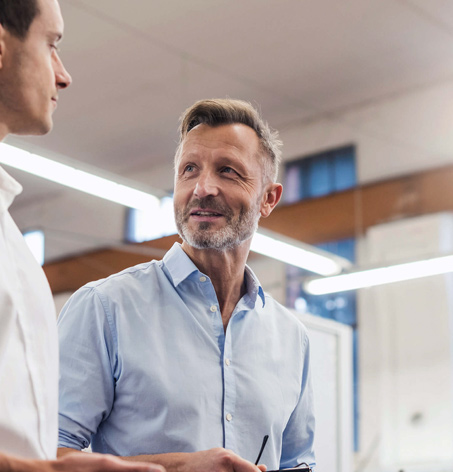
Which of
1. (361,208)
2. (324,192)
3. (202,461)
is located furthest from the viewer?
(324,192)

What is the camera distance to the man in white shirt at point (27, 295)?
3.30ft

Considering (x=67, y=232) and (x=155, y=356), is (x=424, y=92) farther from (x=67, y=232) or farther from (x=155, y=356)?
(x=155, y=356)

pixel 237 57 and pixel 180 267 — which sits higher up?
pixel 237 57

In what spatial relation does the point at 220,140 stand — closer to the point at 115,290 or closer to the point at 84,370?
the point at 115,290

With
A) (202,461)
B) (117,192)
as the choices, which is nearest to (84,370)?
(202,461)

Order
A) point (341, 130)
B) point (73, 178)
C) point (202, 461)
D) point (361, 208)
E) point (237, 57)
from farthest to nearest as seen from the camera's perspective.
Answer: point (341, 130) < point (361, 208) < point (237, 57) < point (73, 178) < point (202, 461)

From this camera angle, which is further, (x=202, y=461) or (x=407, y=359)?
(x=407, y=359)

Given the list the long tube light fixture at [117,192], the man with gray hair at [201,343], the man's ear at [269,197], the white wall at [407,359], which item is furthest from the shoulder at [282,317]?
the white wall at [407,359]

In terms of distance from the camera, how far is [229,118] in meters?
1.99

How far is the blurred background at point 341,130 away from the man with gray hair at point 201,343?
3810 mm

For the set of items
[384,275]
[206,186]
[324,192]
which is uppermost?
[324,192]

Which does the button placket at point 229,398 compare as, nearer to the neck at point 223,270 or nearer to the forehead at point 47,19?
the neck at point 223,270

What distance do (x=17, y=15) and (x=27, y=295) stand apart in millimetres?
401

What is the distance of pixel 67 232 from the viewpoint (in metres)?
10.0
